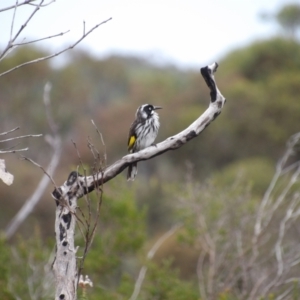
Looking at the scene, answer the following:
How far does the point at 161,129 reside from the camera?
42.1 metres

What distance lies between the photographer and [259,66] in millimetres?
50938

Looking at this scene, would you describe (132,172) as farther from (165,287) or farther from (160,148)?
(165,287)

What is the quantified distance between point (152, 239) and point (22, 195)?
7.50 m

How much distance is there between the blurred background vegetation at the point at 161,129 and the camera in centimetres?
2372

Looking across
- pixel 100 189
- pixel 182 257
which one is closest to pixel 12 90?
pixel 182 257

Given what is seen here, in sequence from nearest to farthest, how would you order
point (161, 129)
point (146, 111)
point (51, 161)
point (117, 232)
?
point (146, 111) < point (51, 161) < point (117, 232) < point (161, 129)

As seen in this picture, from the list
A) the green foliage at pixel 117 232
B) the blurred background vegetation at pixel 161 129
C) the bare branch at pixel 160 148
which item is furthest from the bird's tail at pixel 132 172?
the blurred background vegetation at pixel 161 129

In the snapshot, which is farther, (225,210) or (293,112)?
(293,112)

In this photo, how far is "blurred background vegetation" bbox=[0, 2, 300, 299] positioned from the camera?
23.7 m

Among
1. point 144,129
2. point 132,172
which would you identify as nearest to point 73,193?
point 132,172

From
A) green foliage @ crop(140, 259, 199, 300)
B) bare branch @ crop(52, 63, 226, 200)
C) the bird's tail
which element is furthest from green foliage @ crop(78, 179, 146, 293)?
bare branch @ crop(52, 63, 226, 200)

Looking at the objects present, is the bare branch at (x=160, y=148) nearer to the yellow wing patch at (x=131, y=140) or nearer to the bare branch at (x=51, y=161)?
the bare branch at (x=51, y=161)

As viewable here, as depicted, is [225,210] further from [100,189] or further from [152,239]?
[152,239]

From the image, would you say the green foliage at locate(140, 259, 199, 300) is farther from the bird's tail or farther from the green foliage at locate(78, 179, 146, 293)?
the bird's tail
